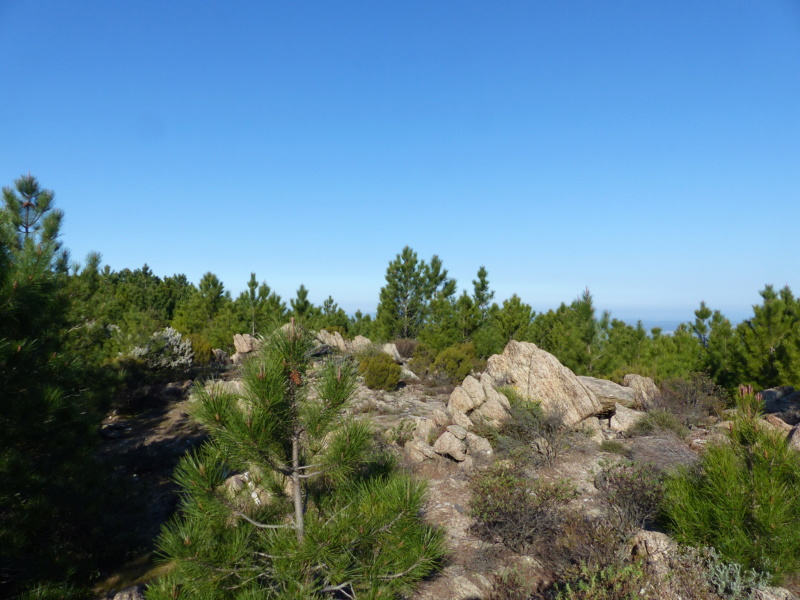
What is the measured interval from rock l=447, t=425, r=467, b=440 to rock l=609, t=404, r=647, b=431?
4.28 m

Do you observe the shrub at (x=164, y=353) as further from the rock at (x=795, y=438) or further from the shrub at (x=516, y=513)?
the rock at (x=795, y=438)

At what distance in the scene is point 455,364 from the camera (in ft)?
60.4

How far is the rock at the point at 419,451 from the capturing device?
9.34 meters

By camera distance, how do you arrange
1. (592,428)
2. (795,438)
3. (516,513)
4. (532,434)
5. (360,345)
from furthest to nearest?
(360,345) < (592,428) < (532,434) < (795,438) < (516,513)

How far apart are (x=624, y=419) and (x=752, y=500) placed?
7647mm

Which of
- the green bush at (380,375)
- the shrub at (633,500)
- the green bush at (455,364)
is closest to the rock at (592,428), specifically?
the shrub at (633,500)

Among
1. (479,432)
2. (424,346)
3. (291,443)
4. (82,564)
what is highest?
(424,346)

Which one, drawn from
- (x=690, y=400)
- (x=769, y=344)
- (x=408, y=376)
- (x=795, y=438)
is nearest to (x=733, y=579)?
(x=795, y=438)

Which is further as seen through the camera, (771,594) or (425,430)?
(425,430)

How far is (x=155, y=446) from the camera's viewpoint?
1131 centimetres

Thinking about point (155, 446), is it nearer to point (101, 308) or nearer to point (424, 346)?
point (101, 308)

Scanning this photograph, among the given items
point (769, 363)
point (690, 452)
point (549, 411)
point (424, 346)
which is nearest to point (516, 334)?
point (424, 346)

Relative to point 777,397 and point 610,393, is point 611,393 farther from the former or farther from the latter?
point 777,397

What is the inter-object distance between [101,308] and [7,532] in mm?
A: 7701
